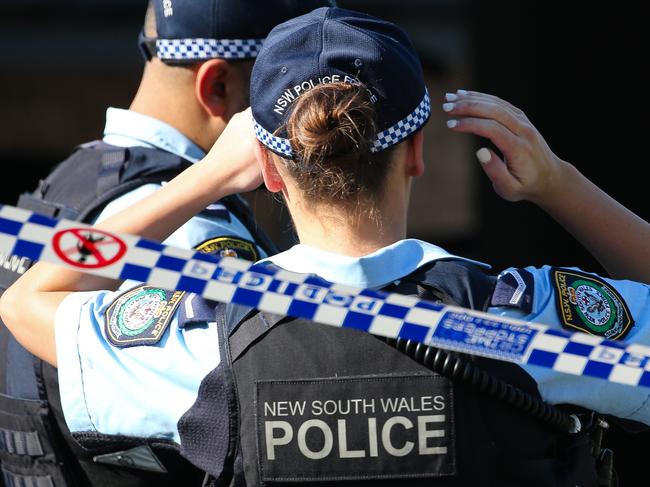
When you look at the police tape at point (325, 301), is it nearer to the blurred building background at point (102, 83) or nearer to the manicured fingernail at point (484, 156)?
the manicured fingernail at point (484, 156)

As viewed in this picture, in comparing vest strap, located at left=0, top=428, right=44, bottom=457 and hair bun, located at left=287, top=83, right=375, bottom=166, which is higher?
hair bun, located at left=287, top=83, right=375, bottom=166

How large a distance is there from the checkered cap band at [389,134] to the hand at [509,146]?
0.26 ft

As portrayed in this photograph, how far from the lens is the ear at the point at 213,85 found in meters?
2.41

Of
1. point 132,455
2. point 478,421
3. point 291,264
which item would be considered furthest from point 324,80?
point 132,455

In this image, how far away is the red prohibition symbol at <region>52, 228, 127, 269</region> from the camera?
154 centimetres

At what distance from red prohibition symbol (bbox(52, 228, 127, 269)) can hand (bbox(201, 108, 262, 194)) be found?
0.38 m

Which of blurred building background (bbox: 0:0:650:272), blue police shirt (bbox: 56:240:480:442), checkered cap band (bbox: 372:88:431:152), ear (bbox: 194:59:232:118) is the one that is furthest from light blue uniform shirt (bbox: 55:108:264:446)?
blurred building background (bbox: 0:0:650:272)

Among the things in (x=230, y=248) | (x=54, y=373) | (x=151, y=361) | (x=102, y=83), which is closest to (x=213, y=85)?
(x=230, y=248)

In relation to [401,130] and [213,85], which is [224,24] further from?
[401,130]

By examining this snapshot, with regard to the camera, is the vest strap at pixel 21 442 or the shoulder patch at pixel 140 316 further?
the vest strap at pixel 21 442

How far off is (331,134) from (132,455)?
728 millimetres

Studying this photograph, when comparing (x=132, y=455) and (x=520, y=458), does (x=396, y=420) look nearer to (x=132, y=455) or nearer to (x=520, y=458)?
(x=520, y=458)

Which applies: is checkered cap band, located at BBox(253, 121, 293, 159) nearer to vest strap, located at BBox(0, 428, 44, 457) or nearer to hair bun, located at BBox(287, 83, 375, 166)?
hair bun, located at BBox(287, 83, 375, 166)

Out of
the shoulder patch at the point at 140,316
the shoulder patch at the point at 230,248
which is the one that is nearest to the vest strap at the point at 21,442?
the shoulder patch at the point at 230,248
